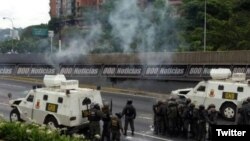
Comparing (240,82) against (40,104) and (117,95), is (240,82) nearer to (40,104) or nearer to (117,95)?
(40,104)

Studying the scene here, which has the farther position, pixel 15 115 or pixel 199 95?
pixel 199 95

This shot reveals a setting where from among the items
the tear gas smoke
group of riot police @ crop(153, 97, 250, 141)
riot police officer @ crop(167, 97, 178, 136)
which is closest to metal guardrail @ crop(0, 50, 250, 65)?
the tear gas smoke

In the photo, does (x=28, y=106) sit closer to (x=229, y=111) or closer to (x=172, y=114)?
(x=172, y=114)

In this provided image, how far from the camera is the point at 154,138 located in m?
20.0

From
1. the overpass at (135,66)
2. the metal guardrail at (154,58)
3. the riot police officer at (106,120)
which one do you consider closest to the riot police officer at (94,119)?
the riot police officer at (106,120)

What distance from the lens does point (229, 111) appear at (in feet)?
74.9

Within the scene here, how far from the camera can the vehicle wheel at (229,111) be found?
74.4 feet

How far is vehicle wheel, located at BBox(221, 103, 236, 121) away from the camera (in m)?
22.7

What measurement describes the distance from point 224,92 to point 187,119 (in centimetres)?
416

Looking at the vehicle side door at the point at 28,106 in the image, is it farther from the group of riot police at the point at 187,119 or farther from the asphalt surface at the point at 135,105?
the group of riot police at the point at 187,119

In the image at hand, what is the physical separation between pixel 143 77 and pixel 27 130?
73.5ft

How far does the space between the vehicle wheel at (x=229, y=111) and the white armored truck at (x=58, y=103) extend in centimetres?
647

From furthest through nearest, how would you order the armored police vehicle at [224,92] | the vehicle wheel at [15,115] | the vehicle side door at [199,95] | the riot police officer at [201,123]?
the vehicle side door at [199,95] → the armored police vehicle at [224,92] → the vehicle wheel at [15,115] → the riot police officer at [201,123]

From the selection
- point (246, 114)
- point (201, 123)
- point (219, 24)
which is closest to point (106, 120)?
point (201, 123)
